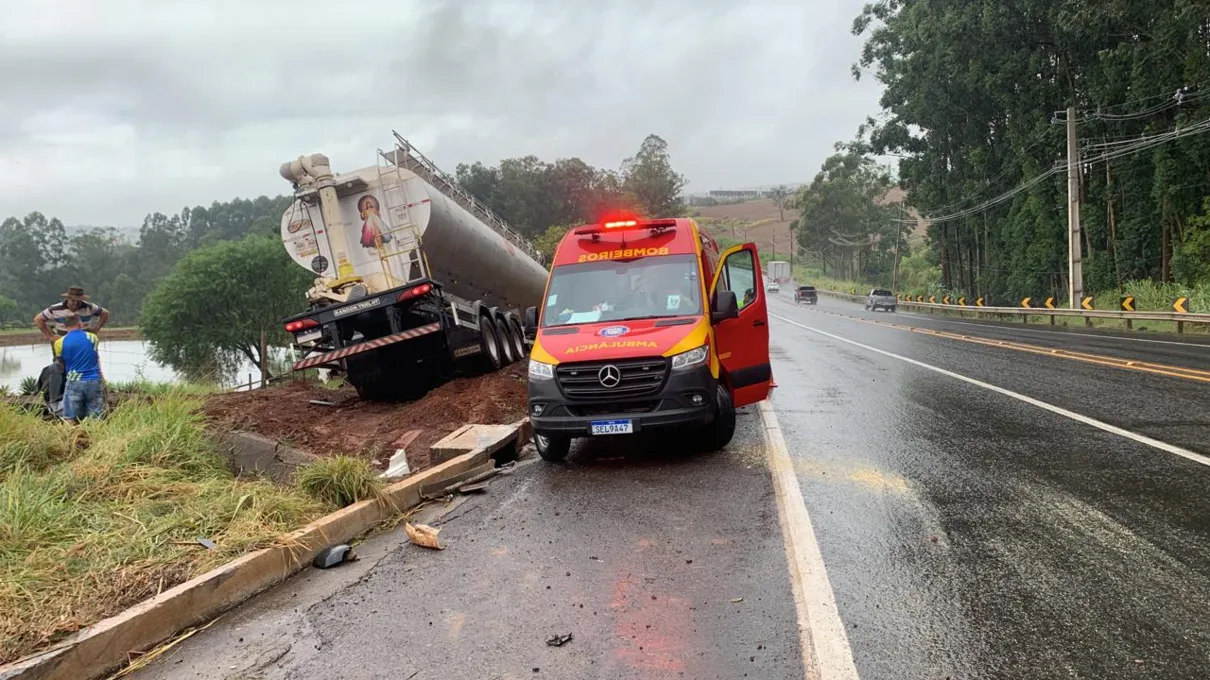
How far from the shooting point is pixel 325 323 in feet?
40.0

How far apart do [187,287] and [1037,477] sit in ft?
156

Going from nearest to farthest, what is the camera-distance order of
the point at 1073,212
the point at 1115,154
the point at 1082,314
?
the point at 1082,314, the point at 1073,212, the point at 1115,154

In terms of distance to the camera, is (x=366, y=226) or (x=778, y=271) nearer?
(x=366, y=226)

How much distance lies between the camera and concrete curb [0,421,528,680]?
11.3 ft

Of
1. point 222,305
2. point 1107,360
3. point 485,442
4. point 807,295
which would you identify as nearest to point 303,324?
point 485,442

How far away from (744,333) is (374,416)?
6035 mm

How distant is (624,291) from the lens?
26.6ft

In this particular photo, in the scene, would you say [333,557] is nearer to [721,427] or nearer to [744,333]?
[721,427]

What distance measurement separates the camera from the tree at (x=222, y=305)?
44.3m

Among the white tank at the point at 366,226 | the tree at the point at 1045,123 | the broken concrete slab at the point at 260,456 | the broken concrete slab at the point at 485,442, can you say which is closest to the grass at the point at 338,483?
the broken concrete slab at the point at 485,442

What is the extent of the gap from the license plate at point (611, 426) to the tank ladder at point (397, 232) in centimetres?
688

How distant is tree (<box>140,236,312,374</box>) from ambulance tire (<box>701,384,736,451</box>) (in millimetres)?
40490

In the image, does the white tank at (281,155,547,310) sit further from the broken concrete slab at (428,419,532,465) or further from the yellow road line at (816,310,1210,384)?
the yellow road line at (816,310,1210,384)

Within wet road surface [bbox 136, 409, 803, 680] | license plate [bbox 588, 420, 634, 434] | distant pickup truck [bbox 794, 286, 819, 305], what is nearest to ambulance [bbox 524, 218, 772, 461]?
license plate [bbox 588, 420, 634, 434]
